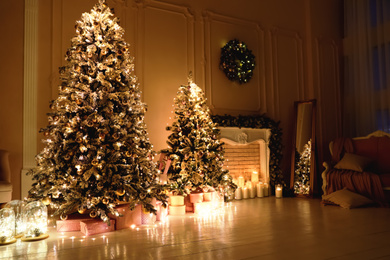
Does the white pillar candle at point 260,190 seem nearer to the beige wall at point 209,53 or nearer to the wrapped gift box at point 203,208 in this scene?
the beige wall at point 209,53

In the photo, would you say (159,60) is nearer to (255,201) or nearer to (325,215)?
(255,201)

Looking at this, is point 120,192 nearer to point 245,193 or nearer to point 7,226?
point 7,226

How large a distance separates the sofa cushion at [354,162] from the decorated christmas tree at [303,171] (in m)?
0.73

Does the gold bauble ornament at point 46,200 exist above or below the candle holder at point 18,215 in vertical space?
above

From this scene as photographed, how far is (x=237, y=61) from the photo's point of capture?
5.64m

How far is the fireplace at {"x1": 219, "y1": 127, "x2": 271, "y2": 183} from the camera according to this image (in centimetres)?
546

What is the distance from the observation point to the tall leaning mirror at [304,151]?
5.53 metres

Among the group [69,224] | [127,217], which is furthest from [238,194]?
[69,224]

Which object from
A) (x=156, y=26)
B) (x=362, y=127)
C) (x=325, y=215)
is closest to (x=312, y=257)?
(x=325, y=215)

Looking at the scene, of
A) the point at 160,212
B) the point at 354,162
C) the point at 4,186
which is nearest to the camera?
the point at 4,186

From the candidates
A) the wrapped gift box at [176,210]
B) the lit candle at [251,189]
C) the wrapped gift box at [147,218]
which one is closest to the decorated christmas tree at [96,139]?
the wrapped gift box at [147,218]

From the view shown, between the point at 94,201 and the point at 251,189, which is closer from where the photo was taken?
the point at 94,201

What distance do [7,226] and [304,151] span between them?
4695 millimetres

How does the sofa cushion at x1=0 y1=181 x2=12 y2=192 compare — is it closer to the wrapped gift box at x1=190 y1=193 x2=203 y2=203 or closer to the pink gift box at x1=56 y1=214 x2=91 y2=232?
the pink gift box at x1=56 y1=214 x2=91 y2=232
